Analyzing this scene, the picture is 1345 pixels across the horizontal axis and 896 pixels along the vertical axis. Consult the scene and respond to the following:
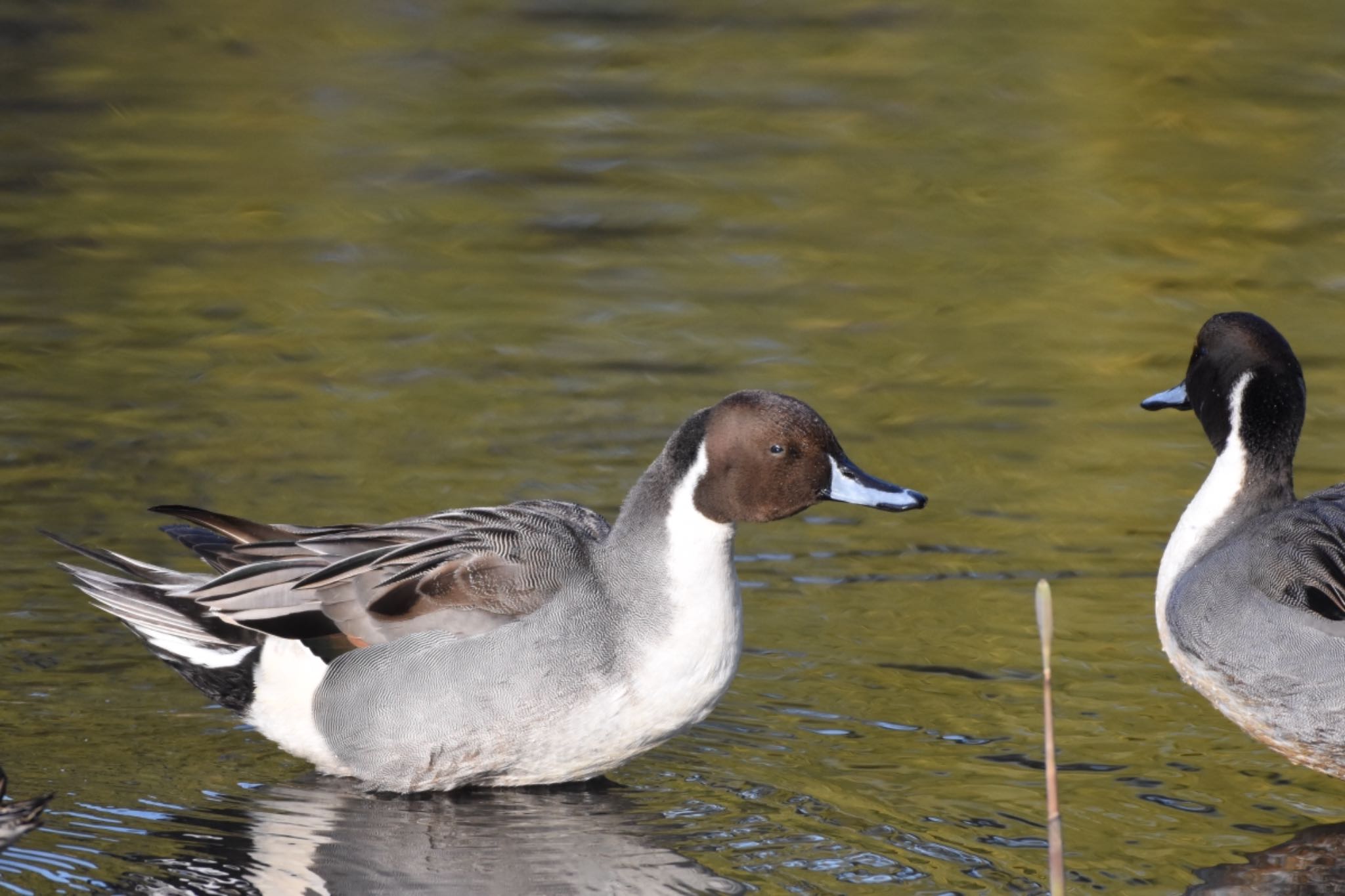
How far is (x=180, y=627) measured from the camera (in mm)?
5680

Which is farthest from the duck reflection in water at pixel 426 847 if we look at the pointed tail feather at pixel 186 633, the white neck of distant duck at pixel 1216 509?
the white neck of distant duck at pixel 1216 509

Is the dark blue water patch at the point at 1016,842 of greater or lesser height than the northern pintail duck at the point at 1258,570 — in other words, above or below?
below

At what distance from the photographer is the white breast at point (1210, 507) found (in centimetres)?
573

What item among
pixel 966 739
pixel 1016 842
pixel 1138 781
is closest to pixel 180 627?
pixel 966 739

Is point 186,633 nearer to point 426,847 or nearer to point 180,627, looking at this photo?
point 180,627

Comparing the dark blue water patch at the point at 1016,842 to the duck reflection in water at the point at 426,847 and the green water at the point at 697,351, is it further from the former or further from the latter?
the duck reflection in water at the point at 426,847

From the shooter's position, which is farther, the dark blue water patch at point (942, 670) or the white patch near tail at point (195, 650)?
the dark blue water patch at point (942, 670)

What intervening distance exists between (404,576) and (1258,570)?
2.24 m

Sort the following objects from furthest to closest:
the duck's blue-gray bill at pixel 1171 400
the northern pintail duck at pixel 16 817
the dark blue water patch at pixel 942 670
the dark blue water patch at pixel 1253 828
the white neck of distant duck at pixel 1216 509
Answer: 1. the dark blue water patch at pixel 942 670
2. the duck's blue-gray bill at pixel 1171 400
3. the white neck of distant duck at pixel 1216 509
4. the dark blue water patch at pixel 1253 828
5. the northern pintail duck at pixel 16 817

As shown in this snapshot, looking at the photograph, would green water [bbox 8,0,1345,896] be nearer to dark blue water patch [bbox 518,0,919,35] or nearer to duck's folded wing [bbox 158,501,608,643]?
dark blue water patch [bbox 518,0,919,35]

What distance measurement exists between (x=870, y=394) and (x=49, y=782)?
4286 millimetres

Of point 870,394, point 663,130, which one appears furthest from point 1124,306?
point 663,130

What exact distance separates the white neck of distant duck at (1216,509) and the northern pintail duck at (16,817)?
296cm

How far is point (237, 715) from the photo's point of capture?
593 cm
